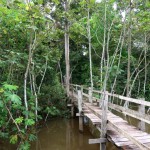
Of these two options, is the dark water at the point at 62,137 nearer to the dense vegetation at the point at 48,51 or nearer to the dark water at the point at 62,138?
the dark water at the point at 62,138

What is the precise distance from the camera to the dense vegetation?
6.49 m

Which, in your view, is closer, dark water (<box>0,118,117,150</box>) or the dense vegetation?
the dense vegetation

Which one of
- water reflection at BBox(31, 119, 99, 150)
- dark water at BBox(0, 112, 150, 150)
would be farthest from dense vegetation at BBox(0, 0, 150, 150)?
water reflection at BBox(31, 119, 99, 150)

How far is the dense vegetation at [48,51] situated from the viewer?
21.3ft

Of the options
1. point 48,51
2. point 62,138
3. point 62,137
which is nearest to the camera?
point 62,138

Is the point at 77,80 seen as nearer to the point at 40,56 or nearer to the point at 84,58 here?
the point at 84,58

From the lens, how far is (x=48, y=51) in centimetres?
1036

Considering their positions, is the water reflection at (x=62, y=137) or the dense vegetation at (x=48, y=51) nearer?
the dense vegetation at (x=48, y=51)

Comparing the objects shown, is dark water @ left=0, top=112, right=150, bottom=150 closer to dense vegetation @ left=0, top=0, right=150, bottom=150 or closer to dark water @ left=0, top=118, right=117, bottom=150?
dark water @ left=0, top=118, right=117, bottom=150

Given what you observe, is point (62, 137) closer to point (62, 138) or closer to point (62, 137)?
point (62, 137)

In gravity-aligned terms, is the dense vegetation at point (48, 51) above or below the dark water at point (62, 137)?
above

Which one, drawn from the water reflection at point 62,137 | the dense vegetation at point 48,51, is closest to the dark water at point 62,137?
the water reflection at point 62,137

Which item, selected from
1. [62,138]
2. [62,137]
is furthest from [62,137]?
[62,138]

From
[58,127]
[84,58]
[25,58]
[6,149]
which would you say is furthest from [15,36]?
[84,58]
